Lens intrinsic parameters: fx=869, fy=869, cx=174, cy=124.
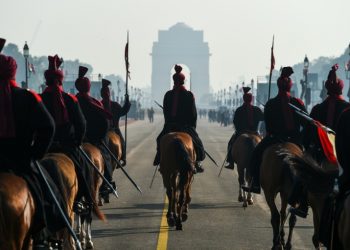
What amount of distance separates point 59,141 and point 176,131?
4741 millimetres

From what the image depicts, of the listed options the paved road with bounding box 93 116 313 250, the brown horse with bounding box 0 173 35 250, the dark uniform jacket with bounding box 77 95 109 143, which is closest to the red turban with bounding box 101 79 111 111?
the paved road with bounding box 93 116 313 250

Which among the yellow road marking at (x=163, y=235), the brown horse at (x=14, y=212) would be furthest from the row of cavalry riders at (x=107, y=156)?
the yellow road marking at (x=163, y=235)

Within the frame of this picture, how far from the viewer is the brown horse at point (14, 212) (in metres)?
7.13

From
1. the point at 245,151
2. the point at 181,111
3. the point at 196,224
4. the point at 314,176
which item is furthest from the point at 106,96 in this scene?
the point at 314,176

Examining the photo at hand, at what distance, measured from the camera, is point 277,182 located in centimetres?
1218

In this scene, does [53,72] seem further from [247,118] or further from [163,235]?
[247,118]

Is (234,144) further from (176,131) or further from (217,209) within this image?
(176,131)

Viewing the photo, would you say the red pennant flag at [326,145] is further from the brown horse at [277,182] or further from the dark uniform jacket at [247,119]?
the dark uniform jacket at [247,119]

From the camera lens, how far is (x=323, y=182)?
972cm

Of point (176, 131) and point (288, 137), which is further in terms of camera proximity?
point (176, 131)

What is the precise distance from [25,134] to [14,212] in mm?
1202

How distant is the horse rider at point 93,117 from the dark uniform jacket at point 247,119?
545 cm

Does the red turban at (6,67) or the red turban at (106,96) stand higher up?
the red turban at (6,67)

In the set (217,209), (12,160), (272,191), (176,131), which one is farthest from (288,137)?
(12,160)
